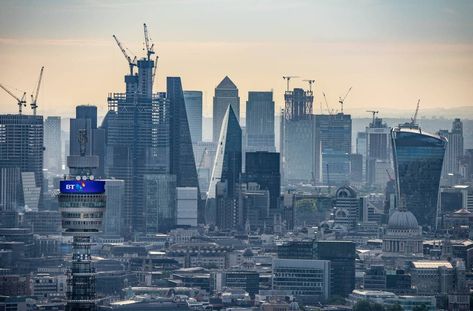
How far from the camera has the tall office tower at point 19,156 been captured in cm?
11300

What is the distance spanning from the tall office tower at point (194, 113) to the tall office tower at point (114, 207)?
23.3 metres

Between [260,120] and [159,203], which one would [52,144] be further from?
[260,120]

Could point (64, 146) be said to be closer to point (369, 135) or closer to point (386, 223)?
point (386, 223)

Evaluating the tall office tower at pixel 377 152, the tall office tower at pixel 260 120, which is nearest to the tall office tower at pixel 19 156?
the tall office tower at pixel 377 152

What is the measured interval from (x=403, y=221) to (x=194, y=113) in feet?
116

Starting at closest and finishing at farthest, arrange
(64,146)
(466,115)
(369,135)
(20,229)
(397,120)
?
(20,229) → (466,115) → (64,146) → (397,120) → (369,135)

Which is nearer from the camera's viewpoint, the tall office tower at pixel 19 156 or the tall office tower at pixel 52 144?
the tall office tower at pixel 19 156

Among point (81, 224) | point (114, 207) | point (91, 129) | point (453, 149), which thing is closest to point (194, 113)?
point (453, 149)

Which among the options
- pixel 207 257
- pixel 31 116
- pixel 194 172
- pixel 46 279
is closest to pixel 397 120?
pixel 194 172

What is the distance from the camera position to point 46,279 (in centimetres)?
8650

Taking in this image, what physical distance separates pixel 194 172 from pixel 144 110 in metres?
5.00

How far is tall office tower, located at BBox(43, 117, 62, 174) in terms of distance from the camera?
12062 cm

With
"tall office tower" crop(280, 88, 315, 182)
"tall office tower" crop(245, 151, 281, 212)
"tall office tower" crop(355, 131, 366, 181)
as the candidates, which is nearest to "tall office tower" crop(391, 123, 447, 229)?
"tall office tower" crop(245, 151, 281, 212)

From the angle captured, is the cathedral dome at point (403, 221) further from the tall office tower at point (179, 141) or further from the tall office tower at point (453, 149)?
the tall office tower at point (179, 141)
